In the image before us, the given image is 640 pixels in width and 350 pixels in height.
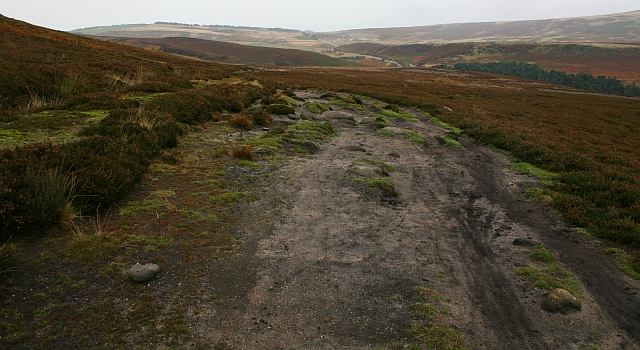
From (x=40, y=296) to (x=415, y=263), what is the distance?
603 centimetres

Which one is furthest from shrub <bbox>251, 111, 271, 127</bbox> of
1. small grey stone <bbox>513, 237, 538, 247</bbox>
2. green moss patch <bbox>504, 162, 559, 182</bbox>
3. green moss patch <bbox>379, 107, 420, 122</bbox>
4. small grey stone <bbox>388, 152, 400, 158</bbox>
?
small grey stone <bbox>513, 237, 538, 247</bbox>

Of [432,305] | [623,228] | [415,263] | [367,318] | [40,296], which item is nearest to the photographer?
[40,296]

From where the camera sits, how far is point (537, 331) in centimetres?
555

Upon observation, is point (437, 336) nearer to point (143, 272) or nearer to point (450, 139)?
point (143, 272)

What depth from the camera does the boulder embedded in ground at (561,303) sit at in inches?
238

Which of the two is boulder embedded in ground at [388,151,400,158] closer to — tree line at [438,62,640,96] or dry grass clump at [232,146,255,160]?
dry grass clump at [232,146,255,160]

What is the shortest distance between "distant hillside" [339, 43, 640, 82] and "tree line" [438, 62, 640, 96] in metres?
8.39

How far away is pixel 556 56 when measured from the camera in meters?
139

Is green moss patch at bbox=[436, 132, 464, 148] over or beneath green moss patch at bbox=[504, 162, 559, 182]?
over

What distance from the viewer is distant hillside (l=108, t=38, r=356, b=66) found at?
140 m

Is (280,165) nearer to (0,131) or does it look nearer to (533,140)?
(0,131)

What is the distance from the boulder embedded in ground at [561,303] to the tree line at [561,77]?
9475 cm

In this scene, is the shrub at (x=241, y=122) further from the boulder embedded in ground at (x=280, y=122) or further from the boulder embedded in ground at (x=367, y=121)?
the boulder embedded in ground at (x=367, y=121)

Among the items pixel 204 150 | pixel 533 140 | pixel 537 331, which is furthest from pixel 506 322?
pixel 533 140
